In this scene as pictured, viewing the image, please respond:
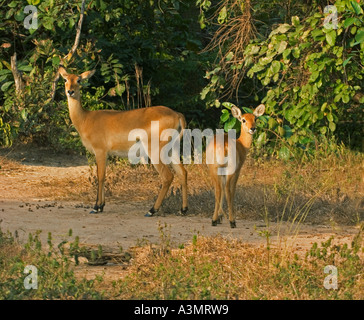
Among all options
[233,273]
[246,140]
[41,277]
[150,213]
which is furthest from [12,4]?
[233,273]

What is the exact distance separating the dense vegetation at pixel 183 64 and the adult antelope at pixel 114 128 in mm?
866

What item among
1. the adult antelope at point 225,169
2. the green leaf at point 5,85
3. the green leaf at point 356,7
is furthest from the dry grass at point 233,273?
the green leaf at point 5,85

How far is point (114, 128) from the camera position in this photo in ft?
36.0

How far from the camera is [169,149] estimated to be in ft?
35.5

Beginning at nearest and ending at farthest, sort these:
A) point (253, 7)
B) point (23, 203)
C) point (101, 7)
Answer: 1. point (23, 203)
2. point (253, 7)
3. point (101, 7)

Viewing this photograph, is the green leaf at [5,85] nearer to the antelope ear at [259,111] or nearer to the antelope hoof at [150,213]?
the antelope hoof at [150,213]

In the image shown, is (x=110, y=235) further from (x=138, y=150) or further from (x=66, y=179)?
(x=66, y=179)

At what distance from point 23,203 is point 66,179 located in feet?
5.68

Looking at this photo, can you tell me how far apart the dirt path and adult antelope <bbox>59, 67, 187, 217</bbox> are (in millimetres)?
499

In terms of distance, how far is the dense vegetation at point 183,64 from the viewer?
1051cm

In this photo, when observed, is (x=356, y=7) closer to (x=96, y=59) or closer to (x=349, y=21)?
(x=349, y=21)

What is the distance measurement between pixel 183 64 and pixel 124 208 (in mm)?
5365

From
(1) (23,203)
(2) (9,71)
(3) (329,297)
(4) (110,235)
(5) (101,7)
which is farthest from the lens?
(2) (9,71)

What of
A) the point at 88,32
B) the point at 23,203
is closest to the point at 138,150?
the point at 23,203
